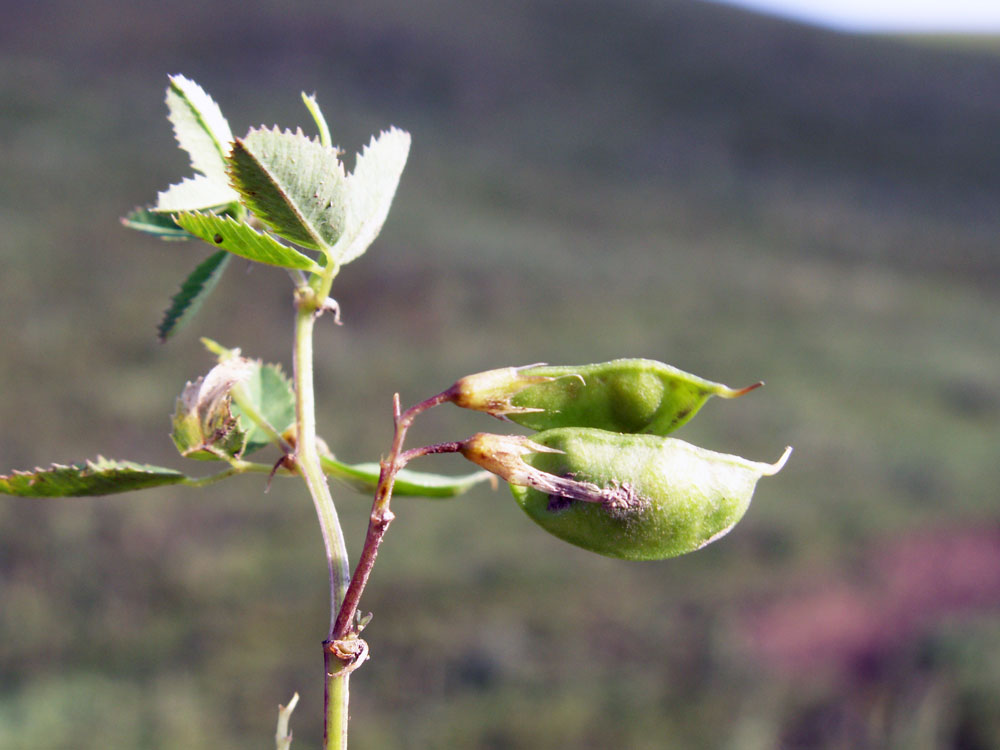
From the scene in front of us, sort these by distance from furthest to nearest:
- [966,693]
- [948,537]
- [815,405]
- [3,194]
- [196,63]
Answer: [196,63]
[3,194]
[815,405]
[948,537]
[966,693]

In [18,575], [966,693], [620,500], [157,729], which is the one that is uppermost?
[620,500]

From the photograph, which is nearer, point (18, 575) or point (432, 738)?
point (432, 738)

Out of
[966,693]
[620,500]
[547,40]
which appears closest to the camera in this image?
[620,500]

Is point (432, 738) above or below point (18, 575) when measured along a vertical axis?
above

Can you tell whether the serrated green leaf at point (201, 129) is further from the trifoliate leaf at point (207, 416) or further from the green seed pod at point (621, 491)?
the green seed pod at point (621, 491)

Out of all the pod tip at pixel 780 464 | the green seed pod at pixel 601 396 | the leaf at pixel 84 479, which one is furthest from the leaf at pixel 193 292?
the pod tip at pixel 780 464

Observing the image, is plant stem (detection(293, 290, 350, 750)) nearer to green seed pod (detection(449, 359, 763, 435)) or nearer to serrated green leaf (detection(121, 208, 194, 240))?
green seed pod (detection(449, 359, 763, 435))

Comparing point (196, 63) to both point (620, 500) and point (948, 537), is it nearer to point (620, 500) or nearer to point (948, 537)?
point (948, 537)

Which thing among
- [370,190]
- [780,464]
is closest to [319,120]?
[370,190]

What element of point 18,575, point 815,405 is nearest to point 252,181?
point 18,575
